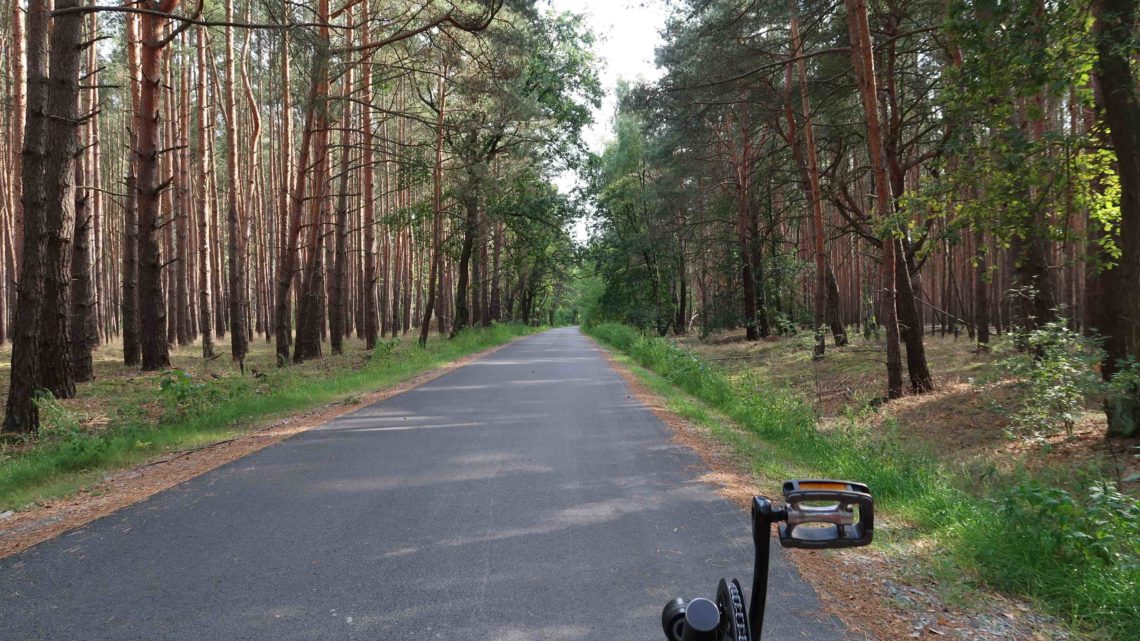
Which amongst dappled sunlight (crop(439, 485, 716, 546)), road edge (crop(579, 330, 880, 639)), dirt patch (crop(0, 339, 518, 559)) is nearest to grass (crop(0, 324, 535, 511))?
dirt patch (crop(0, 339, 518, 559))

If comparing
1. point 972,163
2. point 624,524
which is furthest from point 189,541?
point 972,163

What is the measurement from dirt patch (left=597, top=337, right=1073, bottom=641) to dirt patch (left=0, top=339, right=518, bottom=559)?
5297 millimetres

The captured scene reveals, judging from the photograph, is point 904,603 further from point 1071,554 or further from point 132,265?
point 132,265

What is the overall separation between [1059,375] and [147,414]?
496 inches

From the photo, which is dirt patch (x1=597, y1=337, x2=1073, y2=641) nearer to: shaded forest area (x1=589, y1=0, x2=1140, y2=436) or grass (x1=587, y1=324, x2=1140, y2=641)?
grass (x1=587, y1=324, x2=1140, y2=641)

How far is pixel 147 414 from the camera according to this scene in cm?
1069

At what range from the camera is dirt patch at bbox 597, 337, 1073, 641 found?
3.54 meters

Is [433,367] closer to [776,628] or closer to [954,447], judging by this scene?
[954,447]

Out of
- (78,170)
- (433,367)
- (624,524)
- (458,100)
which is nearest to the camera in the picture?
(624,524)

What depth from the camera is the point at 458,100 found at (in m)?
26.6

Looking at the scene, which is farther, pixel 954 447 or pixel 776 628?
pixel 954 447

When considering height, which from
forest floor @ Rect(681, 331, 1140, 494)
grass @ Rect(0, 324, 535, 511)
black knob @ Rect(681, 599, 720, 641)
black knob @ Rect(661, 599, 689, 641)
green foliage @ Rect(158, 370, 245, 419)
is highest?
black knob @ Rect(681, 599, 720, 641)

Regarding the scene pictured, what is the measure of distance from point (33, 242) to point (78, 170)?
843 centimetres

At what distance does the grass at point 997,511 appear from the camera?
3816 mm
